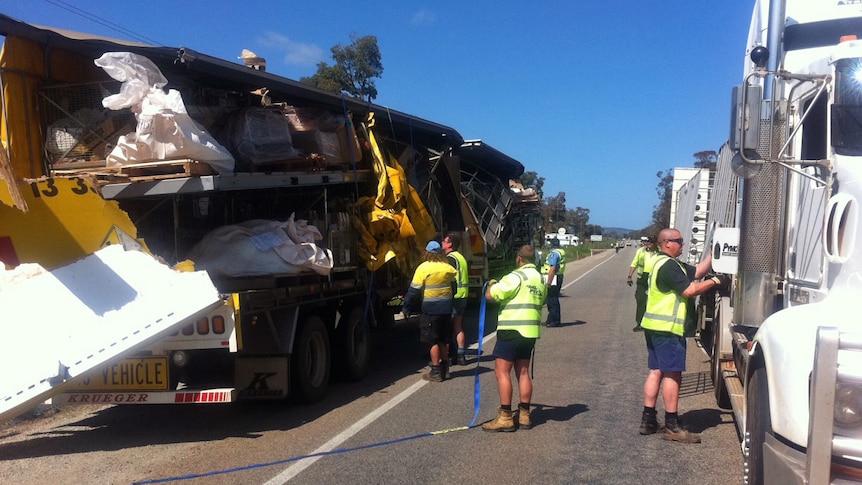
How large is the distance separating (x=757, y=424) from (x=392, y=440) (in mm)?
3093

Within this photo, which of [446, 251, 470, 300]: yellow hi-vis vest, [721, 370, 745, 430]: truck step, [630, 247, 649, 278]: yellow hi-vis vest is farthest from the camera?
[630, 247, 649, 278]: yellow hi-vis vest

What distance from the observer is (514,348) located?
19.5ft

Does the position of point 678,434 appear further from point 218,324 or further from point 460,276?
point 460,276

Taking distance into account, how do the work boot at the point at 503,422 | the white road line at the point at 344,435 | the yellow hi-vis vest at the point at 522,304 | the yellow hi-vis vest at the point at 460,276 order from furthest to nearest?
the yellow hi-vis vest at the point at 460,276, the work boot at the point at 503,422, the yellow hi-vis vest at the point at 522,304, the white road line at the point at 344,435

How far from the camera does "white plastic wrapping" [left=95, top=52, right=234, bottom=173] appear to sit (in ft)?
19.5

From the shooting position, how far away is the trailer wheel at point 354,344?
320 inches

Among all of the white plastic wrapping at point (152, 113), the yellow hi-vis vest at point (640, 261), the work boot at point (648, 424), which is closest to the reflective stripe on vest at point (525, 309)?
the work boot at point (648, 424)

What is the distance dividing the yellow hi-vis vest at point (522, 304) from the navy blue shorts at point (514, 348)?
0.07m

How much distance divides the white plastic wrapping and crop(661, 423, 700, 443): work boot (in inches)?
175

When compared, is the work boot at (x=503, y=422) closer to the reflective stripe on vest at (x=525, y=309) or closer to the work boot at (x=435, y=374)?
the reflective stripe on vest at (x=525, y=309)

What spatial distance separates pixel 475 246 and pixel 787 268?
28.5ft

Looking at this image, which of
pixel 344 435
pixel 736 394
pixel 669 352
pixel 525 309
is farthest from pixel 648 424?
pixel 344 435

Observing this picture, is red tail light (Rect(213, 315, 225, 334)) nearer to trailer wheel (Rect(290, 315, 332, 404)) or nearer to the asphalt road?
the asphalt road

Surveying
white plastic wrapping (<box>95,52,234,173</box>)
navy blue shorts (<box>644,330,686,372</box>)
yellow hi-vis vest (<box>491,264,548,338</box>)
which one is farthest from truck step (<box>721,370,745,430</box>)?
white plastic wrapping (<box>95,52,234,173</box>)
